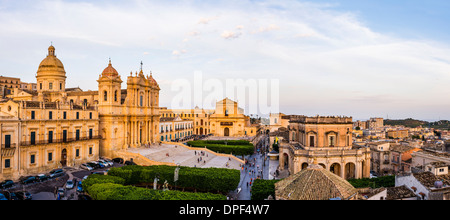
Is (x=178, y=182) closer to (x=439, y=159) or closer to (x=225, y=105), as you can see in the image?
(x=439, y=159)

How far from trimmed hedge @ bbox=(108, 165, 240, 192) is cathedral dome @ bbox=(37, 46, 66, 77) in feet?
88.0

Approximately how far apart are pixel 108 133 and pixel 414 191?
40.5 metres

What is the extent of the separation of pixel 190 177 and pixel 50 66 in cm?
3438

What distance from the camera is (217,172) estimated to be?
95.9ft

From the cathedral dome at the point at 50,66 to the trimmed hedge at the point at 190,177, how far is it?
88.0 feet

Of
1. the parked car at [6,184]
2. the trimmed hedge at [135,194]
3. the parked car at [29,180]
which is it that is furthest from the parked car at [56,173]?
the trimmed hedge at [135,194]

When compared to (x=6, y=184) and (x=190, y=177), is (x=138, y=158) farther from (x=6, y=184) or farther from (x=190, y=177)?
(x=6, y=184)

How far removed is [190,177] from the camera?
2819 centimetres

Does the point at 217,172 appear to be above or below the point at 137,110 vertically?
below

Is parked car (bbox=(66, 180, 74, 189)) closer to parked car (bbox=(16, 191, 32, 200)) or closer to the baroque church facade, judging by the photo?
parked car (bbox=(16, 191, 32, 200))
